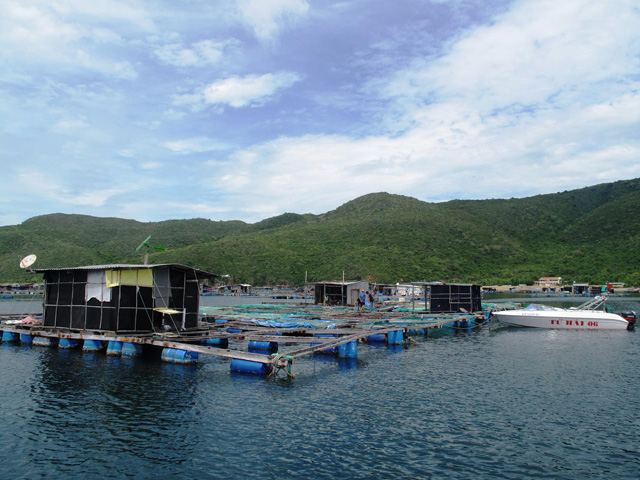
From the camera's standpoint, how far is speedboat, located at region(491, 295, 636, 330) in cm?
4841

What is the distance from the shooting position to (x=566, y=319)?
49.4 metres

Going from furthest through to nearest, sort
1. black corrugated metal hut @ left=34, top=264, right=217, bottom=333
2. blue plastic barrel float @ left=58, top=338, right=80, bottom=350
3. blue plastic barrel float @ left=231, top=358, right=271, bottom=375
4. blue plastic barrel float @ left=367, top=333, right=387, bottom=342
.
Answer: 1. blue plastic barrel float @ left=367, top=333, right=387, bottom=342
2. blue plastic barrel float @ left=58, top=338, right=80, bottom=350
3. black corrugated metal hut @ left=34, top=264, right=217, bottom=333
4. blue plastic barrel float @ left=231, top=358, right=271, bottom=375

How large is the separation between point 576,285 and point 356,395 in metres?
111

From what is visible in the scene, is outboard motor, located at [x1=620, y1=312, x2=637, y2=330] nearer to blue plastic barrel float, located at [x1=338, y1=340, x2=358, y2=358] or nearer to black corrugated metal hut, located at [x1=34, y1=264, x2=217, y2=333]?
blue plastic barrel float, located at [x1=338, y1=340, x2=358, y2=358]

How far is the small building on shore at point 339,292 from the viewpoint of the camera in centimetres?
7019

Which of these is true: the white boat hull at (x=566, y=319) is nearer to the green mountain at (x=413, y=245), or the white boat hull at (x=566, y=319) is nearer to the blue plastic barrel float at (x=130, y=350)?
the blue plastic barrel float at (x=130, y=350)

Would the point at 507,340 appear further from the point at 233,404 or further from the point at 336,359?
the point at 233,404

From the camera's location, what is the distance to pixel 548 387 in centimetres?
2217

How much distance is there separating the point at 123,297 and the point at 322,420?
18564mm

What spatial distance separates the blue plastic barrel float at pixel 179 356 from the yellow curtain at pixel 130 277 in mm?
5284

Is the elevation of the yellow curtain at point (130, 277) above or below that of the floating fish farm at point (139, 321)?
above

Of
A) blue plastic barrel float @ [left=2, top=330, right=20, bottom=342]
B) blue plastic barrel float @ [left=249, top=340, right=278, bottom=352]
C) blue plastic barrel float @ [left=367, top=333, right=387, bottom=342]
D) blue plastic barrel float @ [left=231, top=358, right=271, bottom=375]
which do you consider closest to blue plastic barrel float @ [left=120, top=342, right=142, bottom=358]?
blue plastic barrel float @ [left=249, top=340, right=278, bottom=352]

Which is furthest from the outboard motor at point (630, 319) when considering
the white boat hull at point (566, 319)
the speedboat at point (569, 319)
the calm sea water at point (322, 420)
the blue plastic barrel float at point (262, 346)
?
the blue plastic barrel float at point (262, 346)

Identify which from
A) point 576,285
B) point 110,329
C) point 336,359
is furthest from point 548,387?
point 576,285
